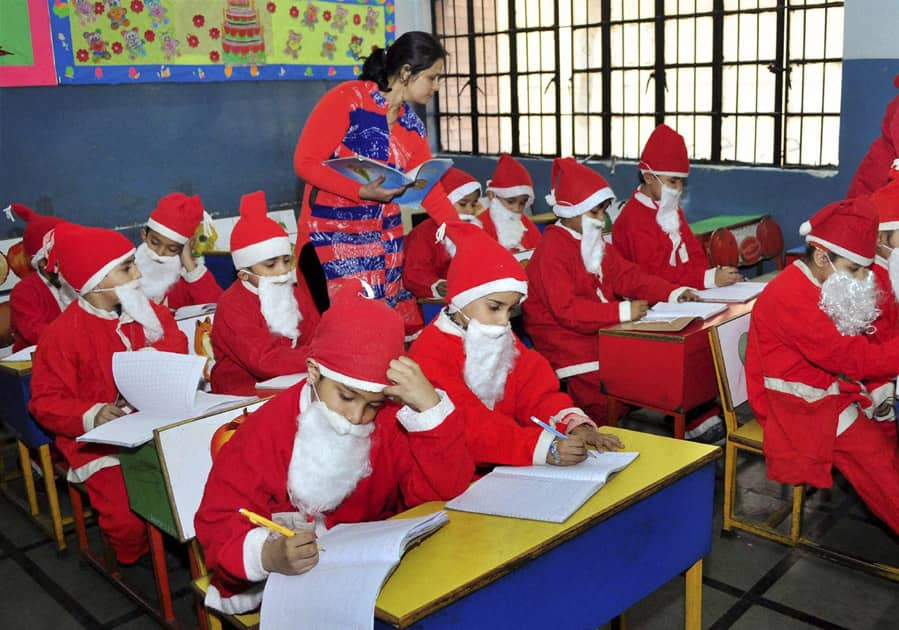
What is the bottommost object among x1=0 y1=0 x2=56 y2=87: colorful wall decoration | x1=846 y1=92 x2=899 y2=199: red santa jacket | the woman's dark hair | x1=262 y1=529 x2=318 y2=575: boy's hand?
x1=262 y1=529 x2=318 y2=575: boy's hand

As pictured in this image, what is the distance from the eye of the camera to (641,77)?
273 inches

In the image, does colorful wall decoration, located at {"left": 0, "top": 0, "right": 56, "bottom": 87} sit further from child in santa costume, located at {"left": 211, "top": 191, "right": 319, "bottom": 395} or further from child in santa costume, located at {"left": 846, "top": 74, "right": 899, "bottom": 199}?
child in santa costume, located at {"left": 846, "top": 74, "right": 899, "bottom": 199}

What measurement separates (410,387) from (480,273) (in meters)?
0.71

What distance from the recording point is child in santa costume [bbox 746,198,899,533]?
2.86 metres

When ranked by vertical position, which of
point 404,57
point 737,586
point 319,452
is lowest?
point 737,586

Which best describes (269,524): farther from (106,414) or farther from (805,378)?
(805,378)

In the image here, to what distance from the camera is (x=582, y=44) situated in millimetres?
7270

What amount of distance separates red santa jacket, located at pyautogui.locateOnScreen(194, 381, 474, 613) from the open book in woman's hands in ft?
3.13

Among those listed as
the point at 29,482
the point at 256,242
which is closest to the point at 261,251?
the point at 256,242

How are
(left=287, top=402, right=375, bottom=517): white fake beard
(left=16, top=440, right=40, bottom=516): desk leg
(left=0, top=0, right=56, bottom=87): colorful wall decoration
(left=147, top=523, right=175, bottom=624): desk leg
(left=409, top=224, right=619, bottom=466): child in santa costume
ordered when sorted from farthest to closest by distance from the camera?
1. (left=0, top=0, right=56, bottom=87): colorful wall decoration
2. (left=16, top=440, right=40, bottom=516): desk leg
3. (left=147, top=523, right=175, bottom=624): desk leg
4. (left=409, top=224, right=619, bottom=466): child in santa costume
5. (left=287, top=402, right=375, bottom=517): white fake beard

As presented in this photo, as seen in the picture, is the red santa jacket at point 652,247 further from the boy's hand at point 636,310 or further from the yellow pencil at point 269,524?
the yellow pencil at point 269,524

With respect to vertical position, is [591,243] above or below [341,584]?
above

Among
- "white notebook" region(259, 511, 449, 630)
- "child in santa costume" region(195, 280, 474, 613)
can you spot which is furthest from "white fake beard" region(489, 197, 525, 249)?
"white notebook" region(259, 511, 449, 630)

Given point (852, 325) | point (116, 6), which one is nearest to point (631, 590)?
point (852, 325)
